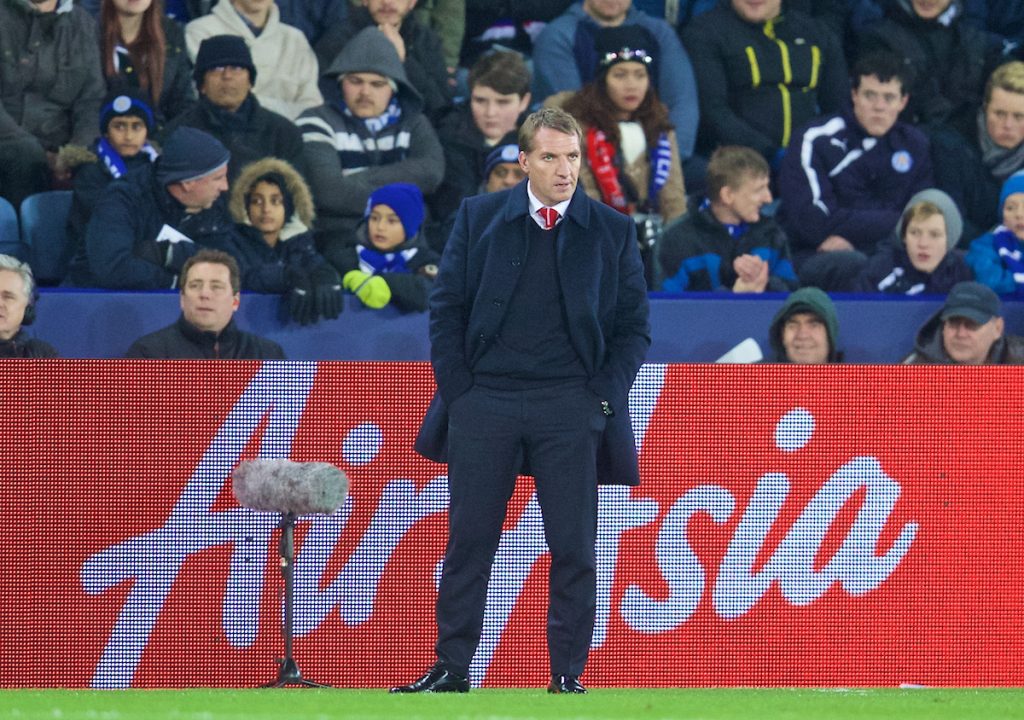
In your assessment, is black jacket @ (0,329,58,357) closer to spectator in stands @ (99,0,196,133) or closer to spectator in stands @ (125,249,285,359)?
spectator in stands @ (125,249,285,359)

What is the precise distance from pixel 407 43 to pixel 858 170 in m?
2.71

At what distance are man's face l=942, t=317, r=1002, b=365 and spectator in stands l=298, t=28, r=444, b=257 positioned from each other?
297 centimetres

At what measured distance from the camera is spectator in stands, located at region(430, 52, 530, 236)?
1047cm

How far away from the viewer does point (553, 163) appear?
238 inches

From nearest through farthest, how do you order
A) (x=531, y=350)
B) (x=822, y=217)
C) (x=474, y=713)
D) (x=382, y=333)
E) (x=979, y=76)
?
(x=474, y=713) → (x=531, y=350) → (x=382, y=333) → (x=822, y=217) → (x=979, y=76)

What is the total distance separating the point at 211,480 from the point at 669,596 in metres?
1.84

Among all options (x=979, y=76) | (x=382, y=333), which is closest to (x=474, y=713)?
(x=382, y=333)

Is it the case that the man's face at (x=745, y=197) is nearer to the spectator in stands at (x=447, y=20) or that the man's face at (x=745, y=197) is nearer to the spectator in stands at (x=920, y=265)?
the spectator in stands at (x=920, y=265)

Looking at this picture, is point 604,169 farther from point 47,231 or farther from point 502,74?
point 47,231

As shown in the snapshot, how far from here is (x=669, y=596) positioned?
740cm

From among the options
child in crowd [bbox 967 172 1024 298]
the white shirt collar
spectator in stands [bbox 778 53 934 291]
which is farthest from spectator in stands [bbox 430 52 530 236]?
the white shirt collar

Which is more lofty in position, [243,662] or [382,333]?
[382,333]

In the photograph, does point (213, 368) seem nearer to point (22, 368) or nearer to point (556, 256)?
point (22, 368)

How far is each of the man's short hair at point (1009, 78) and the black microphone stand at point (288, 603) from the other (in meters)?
5.95
